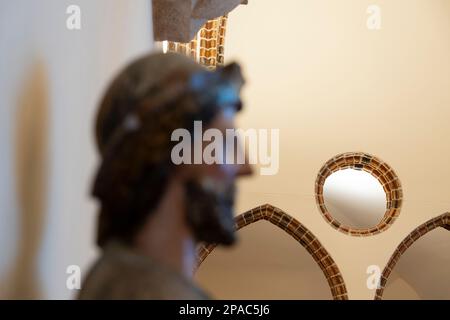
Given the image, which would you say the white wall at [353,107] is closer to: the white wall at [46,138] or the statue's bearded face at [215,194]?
the white wall at [46,138]

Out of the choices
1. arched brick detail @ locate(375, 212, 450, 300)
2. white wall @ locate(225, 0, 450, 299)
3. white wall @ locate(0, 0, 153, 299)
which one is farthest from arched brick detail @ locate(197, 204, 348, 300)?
white wall @ locate(0, 0, 153, 299)

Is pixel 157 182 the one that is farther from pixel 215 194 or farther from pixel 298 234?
pixel 298 234

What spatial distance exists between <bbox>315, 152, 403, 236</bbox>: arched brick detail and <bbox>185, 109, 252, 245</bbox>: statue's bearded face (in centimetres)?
725

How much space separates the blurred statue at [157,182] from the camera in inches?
40.8

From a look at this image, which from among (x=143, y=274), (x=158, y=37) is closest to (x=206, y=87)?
(x=143, y=274)

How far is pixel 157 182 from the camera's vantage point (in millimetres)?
1058

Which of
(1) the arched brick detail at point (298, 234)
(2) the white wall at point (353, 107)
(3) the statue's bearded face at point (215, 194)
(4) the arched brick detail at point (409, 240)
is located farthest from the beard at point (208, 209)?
(4) the arched brick detail at point (409, 240)

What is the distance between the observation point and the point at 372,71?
26.8 feet

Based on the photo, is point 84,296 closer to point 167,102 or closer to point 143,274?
point 143,274

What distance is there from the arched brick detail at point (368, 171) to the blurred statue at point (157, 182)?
7271 mm

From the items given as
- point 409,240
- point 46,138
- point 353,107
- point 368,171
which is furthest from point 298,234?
point 46,138

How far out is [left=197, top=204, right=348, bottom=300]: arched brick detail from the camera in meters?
8.24

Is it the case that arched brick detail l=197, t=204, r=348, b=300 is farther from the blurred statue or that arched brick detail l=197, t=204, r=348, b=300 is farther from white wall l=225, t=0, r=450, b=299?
the blurred statue
